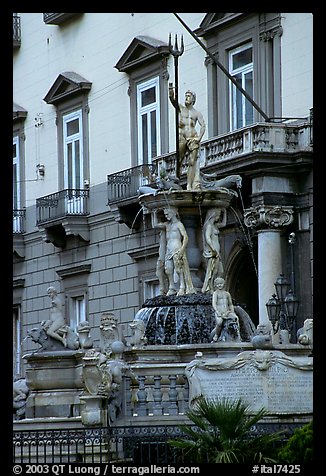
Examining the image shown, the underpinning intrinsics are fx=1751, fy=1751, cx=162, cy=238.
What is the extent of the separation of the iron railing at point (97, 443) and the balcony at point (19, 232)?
89.4ft

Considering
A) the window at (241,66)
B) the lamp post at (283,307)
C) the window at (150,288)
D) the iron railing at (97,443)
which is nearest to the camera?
the iron railing at (97,443)

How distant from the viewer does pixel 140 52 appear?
136 feet

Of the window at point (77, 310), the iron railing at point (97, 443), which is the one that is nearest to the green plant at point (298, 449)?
the iron railing at point (97, 443)

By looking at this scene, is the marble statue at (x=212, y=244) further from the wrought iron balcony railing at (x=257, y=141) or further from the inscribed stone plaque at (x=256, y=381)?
the wrought iron balcony railing at (x=257, y=141)

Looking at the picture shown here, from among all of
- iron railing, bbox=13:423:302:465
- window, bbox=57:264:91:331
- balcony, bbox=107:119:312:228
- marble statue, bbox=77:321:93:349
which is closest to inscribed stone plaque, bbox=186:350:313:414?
iron railing, bbox=13:423:302:465

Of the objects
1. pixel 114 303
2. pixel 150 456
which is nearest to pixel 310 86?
pixel 114 303

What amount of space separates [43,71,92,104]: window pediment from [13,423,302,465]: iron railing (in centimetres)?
2477

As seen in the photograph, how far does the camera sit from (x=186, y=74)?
3962 centimetres

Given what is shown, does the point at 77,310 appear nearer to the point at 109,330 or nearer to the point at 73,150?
the point at 73,150

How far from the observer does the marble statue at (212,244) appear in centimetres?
2477

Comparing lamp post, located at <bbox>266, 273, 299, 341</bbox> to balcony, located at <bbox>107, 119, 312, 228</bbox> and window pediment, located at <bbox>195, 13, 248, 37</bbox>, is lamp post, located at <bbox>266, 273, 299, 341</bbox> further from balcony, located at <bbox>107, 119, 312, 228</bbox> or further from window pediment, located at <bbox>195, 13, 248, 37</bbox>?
window pediment, located at <bbox>195, 13, 248, 37</bbox>

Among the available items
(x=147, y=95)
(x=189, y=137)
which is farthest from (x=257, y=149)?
(x=189, y=137)

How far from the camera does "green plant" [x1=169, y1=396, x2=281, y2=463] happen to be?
1828 centimetres
